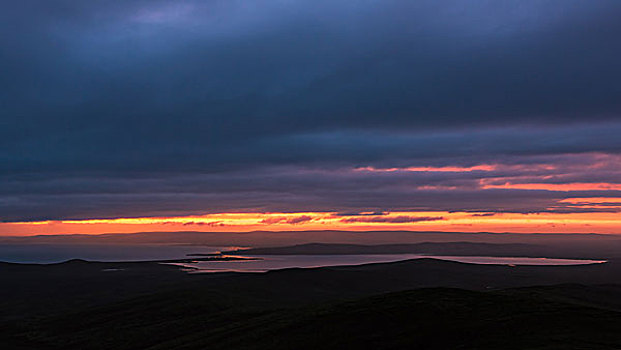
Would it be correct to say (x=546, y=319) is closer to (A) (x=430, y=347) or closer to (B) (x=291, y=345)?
(A) (x=430, y=347)

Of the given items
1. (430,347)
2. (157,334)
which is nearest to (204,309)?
(157,334)

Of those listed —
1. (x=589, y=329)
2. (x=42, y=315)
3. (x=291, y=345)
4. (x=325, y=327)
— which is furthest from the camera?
(x=42, y=315)

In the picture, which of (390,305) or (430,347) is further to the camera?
(390,305)

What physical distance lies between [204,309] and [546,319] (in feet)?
218

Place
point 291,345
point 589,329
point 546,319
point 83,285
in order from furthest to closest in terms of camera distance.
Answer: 1. point 83,285
2. point 291,345
3. point 546,319
4. point 589,329

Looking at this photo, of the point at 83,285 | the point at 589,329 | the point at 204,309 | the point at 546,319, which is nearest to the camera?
the point at 589,329

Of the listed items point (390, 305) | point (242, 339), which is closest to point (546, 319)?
point (390, 305)

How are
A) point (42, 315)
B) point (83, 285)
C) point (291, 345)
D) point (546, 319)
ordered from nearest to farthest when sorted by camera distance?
point (546, 319) < point (291, 345) < point (42, 315) < point (83, 285)

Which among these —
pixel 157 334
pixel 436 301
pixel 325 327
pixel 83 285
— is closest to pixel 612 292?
pixel 436 301

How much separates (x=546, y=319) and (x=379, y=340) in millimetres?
16640

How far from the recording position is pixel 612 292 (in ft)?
422

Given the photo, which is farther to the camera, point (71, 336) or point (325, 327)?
point (71, 336)

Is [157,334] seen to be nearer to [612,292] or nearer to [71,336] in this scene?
[71,336]

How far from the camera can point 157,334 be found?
9175 centimetres
